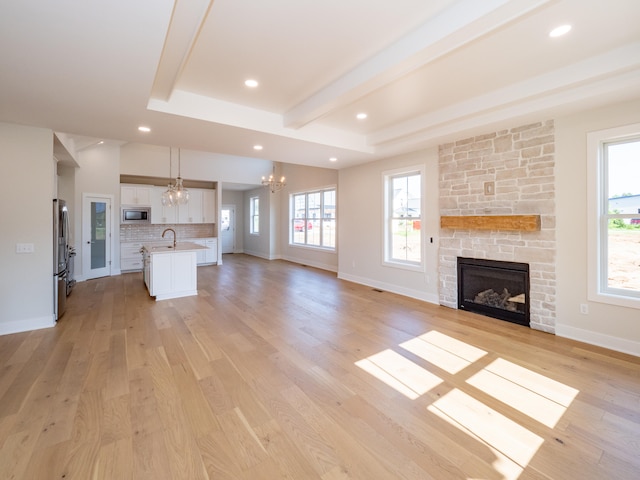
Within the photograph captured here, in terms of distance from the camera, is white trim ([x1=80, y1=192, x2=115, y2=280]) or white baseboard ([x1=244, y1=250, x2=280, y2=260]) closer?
white trim ([x1=80, y1=192, x2=115, y2=280])

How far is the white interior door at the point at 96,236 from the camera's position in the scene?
22.2ft

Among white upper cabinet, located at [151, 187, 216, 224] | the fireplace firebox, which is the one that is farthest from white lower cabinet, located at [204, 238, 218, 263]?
the fireplace firebox

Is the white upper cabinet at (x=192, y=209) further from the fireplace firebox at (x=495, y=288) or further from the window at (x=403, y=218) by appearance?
the fireplace firebox at (x=495, y=288)

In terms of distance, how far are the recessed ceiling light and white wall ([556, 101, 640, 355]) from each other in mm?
1408

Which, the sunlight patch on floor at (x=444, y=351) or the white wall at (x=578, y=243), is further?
the white wall at (x=578, y=243)

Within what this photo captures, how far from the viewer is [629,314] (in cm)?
309

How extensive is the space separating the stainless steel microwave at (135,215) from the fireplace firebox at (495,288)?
8102 mm

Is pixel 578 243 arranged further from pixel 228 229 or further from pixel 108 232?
pixel 228 229

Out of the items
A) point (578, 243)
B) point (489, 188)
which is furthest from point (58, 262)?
point (578, 243)

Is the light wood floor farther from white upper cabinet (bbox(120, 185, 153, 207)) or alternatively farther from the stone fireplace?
white upper cabinet (bbox(120, 185, 153, 207))

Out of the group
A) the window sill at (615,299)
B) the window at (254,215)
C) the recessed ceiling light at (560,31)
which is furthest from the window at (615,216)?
the window at (254,215)

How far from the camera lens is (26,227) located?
3.78 metres

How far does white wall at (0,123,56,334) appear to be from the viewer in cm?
367

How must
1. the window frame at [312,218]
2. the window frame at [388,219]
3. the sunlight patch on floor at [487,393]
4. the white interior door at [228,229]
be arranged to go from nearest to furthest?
the sunlight patch on floor at [487,393], the window frame at [388,219], the window frame at [312,218], the white interior door at [228,229]
